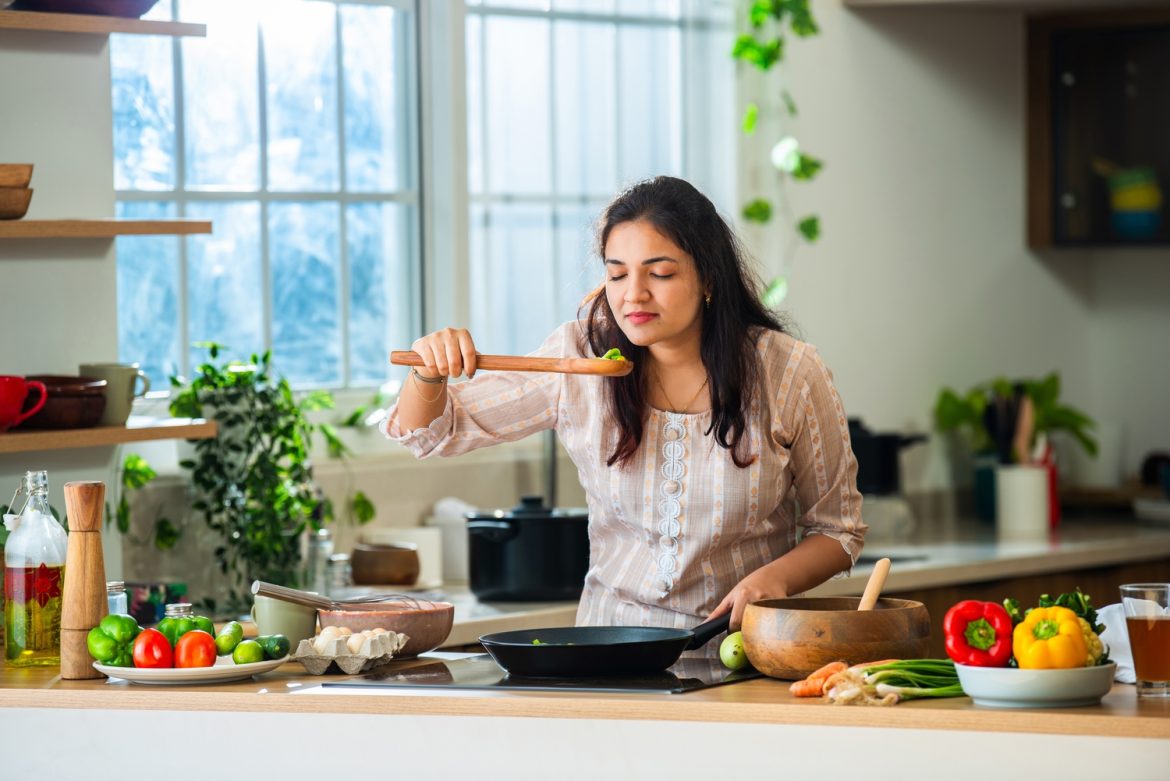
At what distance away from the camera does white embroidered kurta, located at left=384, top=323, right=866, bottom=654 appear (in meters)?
2.65

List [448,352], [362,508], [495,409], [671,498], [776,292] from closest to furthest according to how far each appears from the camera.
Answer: [448,352] → [671,498] → [495,409] → [362,508] → [776,292]

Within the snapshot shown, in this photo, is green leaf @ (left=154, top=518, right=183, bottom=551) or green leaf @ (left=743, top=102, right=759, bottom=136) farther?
green leaf @ (left=743, top=102, right=759, bottom=136)

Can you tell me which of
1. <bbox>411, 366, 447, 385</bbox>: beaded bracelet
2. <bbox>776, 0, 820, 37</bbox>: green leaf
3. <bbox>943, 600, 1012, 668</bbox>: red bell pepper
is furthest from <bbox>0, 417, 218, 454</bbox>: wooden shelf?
<bbox>776, 0, 820, 37</bbox>: green leaf

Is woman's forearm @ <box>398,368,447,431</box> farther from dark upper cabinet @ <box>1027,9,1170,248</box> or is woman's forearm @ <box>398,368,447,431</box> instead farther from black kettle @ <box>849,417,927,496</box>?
dark upper cabinet @ <box>1027,9,1170,248</box>

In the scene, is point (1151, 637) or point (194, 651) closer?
point (1151, 637)

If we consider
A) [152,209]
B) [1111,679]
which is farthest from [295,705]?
[152,209]

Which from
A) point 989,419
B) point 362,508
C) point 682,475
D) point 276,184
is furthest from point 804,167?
point 682,475

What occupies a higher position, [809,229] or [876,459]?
[809,229]

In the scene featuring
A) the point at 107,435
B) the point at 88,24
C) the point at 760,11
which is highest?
the point at 760,11

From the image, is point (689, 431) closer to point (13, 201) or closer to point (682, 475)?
point (682, 475)

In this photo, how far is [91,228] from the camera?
126 inches

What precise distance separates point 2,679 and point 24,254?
1130 mm

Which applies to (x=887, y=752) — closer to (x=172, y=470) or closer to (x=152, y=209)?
(x=172, y=470)

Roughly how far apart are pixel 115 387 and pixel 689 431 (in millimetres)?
1167
